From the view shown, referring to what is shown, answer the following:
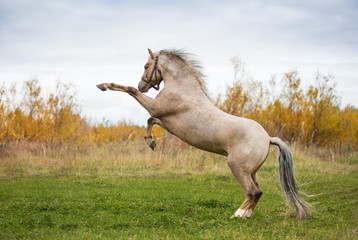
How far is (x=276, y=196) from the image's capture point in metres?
9.84

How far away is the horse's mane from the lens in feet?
22.8

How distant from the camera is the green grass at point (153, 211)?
5.52 meters

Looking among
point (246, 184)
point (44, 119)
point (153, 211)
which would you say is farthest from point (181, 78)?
point (44, 119)

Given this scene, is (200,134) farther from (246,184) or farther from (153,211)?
(153,211)

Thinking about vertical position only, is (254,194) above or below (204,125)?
below

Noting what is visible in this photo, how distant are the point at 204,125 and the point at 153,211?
210cm

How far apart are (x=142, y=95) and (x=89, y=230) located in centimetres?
253

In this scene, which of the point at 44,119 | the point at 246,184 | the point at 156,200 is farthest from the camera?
the point at 44,119

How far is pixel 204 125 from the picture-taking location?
641cm

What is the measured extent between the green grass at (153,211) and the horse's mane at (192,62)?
8.15 ft

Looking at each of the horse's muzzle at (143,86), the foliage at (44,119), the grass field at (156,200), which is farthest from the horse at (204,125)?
the foliage at (44,119)

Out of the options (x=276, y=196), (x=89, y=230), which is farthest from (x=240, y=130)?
(x=276, y=196)

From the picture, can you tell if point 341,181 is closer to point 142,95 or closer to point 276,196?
point 276,196

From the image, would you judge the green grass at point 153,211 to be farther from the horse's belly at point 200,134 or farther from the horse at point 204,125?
the horse's belly at point 200,134
